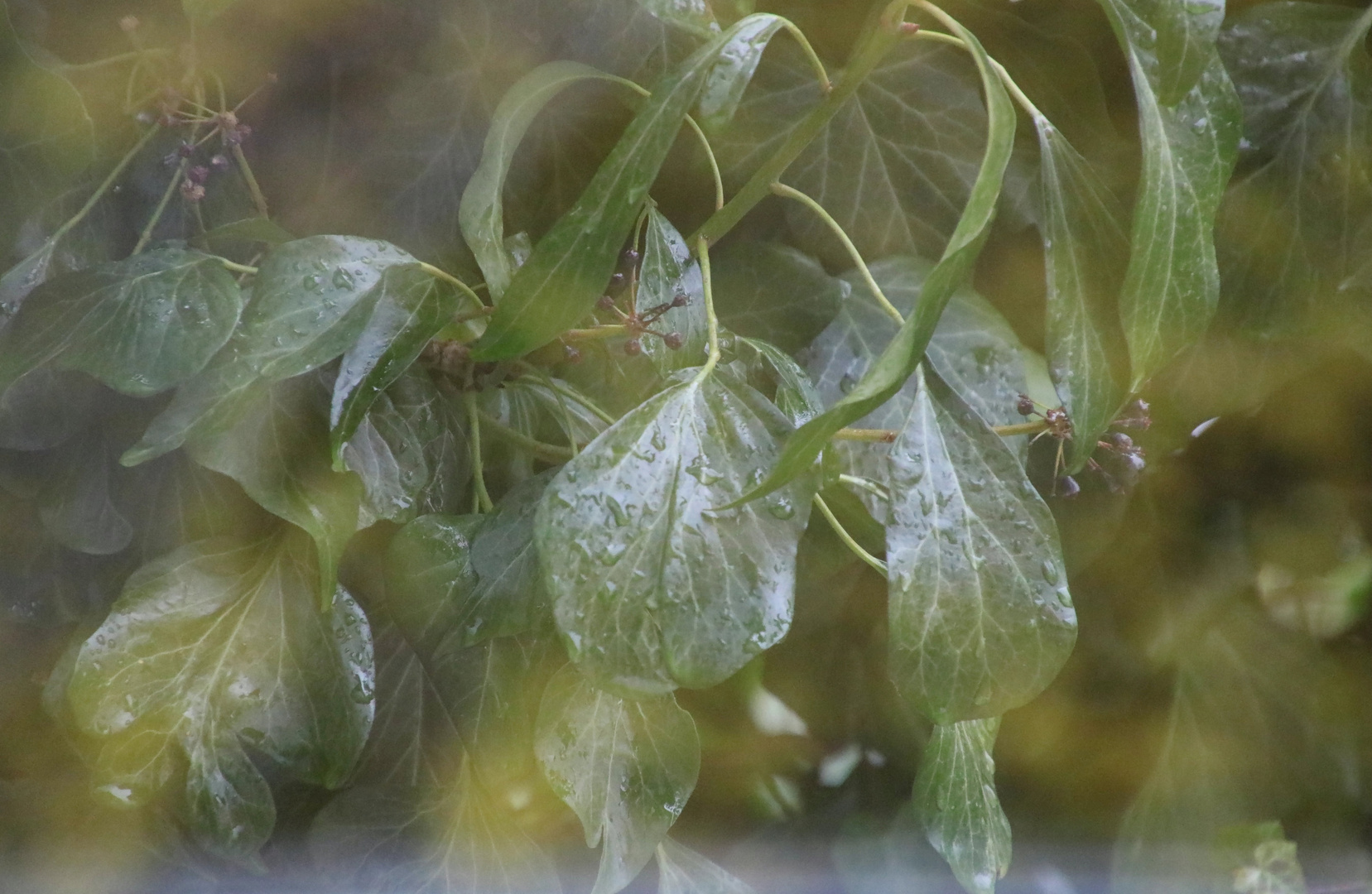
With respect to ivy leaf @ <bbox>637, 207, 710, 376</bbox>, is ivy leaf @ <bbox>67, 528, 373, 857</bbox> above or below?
below

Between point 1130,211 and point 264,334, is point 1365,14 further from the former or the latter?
point 264,334

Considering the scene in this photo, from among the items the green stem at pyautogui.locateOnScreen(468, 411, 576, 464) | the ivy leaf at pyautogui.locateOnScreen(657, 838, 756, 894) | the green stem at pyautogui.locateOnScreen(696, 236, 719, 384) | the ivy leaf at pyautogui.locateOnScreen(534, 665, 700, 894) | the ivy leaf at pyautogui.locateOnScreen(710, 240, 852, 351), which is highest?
the green stem at pyautogui.locateOnScreen(696, 236, 719, 384)

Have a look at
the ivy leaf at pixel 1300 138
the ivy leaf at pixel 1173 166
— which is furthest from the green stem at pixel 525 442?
the ivy leaf at pixel 1300 138

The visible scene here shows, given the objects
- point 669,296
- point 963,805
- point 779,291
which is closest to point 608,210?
point 669,296

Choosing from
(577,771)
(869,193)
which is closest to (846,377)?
(869,193)

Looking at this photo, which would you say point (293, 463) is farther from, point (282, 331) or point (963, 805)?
point (963, 805)

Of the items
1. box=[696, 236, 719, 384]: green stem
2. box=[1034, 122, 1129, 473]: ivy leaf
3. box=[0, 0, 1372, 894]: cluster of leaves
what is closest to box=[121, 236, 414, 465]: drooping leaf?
box=[0, 0, 1372, 894]: cluster of leaves

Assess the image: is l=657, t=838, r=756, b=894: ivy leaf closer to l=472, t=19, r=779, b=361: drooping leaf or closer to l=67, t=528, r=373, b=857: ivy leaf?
l=67, t=528, r=373, b=857: ivy leaf
